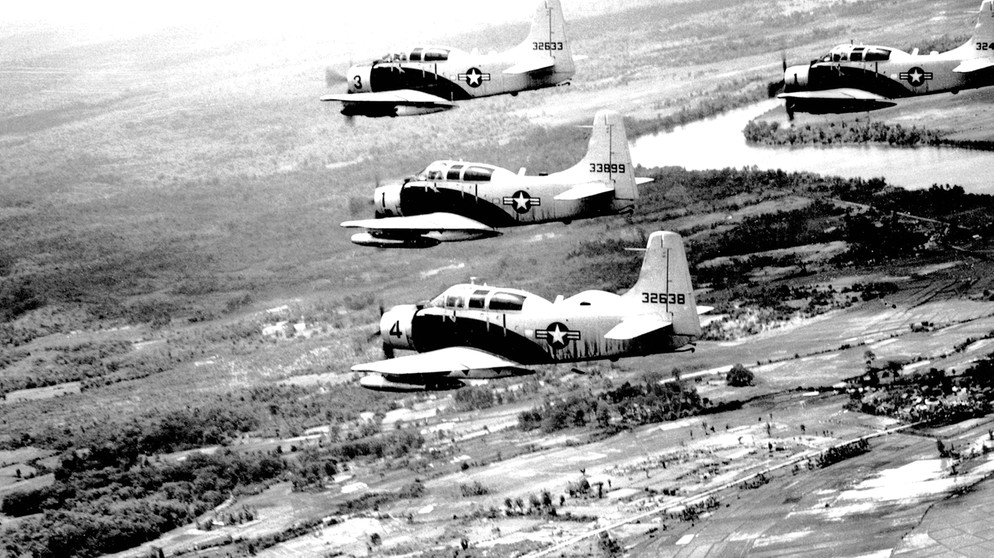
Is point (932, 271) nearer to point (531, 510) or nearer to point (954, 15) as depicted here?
point (531, 510)

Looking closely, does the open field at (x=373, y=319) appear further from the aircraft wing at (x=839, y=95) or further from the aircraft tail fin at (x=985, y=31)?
the aircraft tail fin at (x=985, y=31)

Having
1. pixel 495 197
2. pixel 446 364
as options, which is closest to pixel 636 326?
pixel 446 364

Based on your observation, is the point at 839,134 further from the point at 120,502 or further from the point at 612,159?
the point at 120,502

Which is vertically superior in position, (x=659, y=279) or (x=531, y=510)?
(x=659, y=279)

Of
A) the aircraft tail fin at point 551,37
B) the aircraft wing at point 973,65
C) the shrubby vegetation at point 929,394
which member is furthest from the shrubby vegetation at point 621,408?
the aircraft wing at point 973,65

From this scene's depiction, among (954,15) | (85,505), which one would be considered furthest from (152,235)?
(954,15)

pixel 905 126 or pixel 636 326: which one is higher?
pixel 905 126
